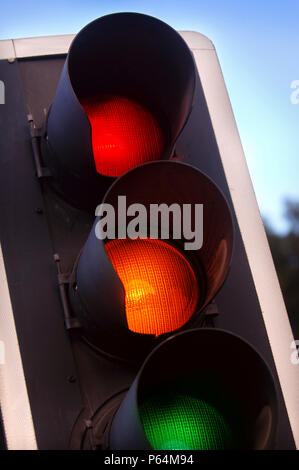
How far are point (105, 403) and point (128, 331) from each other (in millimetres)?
195

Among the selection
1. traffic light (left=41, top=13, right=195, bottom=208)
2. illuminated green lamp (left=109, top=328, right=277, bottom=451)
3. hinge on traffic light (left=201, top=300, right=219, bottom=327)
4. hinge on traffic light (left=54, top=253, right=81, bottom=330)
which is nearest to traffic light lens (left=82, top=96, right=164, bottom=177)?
traffic light (left=41, top=13, right=195, bottom=208)

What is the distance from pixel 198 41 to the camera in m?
2.65

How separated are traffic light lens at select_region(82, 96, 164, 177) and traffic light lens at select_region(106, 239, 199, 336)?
0.80 feet

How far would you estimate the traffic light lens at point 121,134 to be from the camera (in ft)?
6.90

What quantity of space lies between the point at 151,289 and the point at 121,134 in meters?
0.45

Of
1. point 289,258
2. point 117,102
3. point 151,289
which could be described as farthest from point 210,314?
point 289,258

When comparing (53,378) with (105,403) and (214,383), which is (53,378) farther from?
(214,383)

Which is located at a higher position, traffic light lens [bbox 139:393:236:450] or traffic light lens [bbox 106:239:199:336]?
traffic light lens [bbox 106:239:199:336]

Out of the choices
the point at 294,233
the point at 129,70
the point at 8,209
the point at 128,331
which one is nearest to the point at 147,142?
the point at 129,70

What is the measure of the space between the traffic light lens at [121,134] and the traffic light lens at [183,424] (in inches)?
23.7

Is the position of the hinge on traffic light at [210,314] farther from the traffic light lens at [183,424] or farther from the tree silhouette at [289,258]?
the tree silhouette at [289,258]

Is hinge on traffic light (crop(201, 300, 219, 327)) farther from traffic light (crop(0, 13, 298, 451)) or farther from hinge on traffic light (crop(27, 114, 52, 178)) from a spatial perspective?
hinge on traffic light (crop(27, 114, 52, 178))

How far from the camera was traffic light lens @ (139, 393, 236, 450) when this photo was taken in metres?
1.73

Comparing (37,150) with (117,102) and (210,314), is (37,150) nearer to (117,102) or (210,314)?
(117,102)
